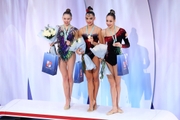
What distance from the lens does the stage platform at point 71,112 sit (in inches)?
174

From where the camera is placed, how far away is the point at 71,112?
15.2ft

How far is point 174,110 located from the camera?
4.88 metres

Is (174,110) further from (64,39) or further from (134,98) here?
(64,39)

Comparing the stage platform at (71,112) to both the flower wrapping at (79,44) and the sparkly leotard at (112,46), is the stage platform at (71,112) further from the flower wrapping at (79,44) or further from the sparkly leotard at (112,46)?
the flower wrapping at (79,44)

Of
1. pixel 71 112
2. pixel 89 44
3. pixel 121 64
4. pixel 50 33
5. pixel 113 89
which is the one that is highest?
pixel 50 33

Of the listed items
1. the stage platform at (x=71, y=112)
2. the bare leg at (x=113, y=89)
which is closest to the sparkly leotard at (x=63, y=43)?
the bare leg at (x=113, y=89)

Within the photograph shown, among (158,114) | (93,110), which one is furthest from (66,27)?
(158,114)

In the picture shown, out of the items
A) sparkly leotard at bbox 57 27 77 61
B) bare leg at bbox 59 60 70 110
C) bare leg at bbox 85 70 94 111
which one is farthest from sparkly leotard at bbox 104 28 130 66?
bare leg at bbox 59 60 70 110

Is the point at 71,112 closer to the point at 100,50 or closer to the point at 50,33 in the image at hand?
the point at 100,50

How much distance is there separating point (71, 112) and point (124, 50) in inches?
39.8

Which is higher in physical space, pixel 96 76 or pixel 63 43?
pixel 63 43

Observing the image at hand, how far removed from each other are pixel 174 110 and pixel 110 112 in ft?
2.83

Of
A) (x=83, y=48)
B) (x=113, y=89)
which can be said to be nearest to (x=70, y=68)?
(x=83, y=48)

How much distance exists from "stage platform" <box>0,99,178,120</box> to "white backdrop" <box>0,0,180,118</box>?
37 cm
